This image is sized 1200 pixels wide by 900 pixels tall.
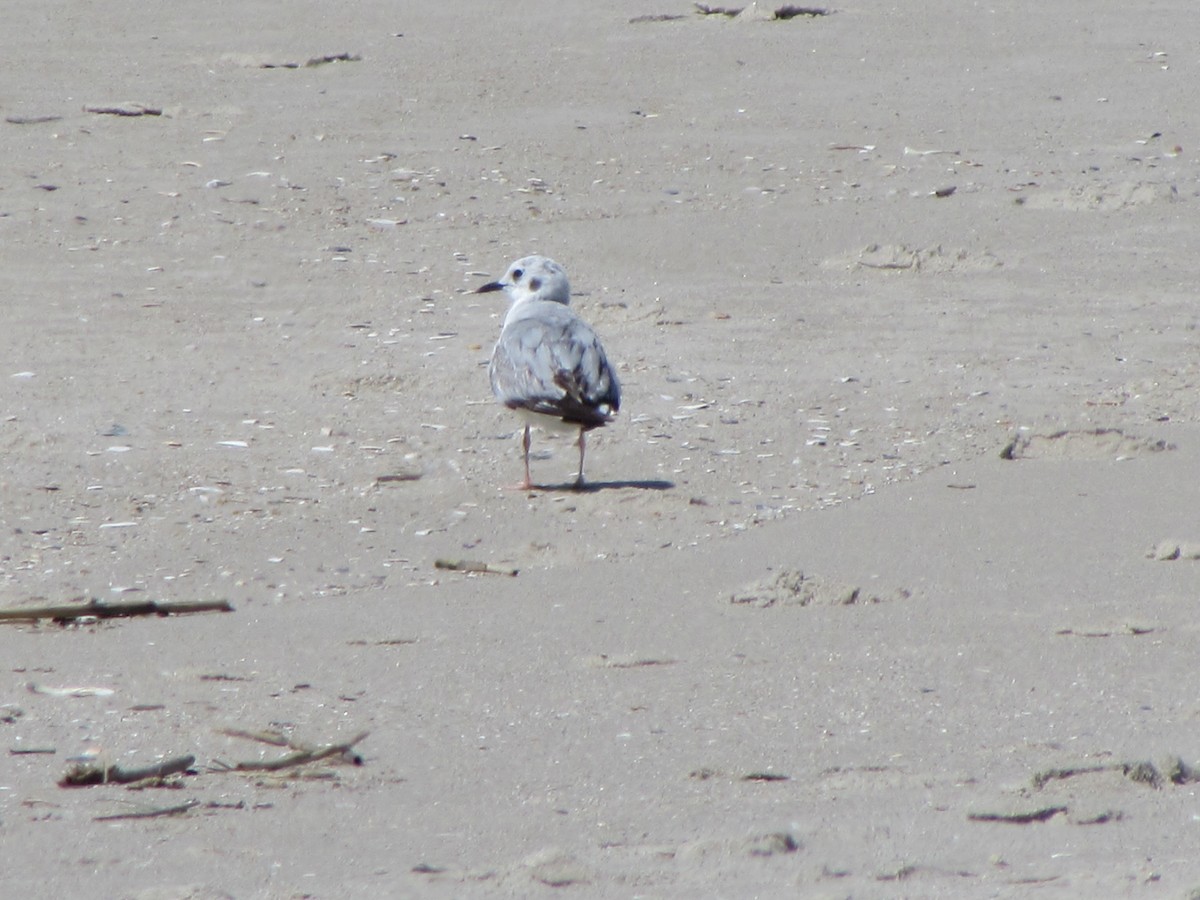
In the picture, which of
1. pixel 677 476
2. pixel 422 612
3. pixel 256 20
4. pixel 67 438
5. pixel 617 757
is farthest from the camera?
pixel 256 20

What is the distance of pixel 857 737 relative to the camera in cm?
492

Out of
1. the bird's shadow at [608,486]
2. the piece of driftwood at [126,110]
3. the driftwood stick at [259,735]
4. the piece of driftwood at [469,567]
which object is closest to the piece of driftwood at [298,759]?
the driftwood stick at [259,735]

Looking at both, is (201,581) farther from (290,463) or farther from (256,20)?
(256,20)

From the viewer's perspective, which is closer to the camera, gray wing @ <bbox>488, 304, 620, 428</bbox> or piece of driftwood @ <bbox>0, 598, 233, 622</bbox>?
piece of driftwood @ <bbox>0, 598, 233, 622</bbox>

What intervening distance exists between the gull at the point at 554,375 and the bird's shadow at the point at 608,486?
3 cm

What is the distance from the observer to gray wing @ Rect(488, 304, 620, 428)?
7.75 meters

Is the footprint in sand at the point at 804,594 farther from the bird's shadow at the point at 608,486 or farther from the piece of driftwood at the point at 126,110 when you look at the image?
the piece of driftwood at the point at 126,110

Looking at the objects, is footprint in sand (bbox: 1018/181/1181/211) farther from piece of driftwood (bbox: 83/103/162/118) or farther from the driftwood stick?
the driftwood stick

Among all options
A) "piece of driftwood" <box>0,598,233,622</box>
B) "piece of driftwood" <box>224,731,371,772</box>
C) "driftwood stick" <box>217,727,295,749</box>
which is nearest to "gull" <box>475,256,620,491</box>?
"piece of driftwood" <box>0,598,233,622</box>

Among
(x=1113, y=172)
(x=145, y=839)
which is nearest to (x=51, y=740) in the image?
(x=145, y=839)

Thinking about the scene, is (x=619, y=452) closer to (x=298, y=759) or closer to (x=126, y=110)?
(x=298, y=759)

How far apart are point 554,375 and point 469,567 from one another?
50.1 inches

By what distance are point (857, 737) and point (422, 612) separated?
1.72m

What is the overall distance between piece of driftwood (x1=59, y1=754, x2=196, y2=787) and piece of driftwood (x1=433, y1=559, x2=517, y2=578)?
2260 millimetres
